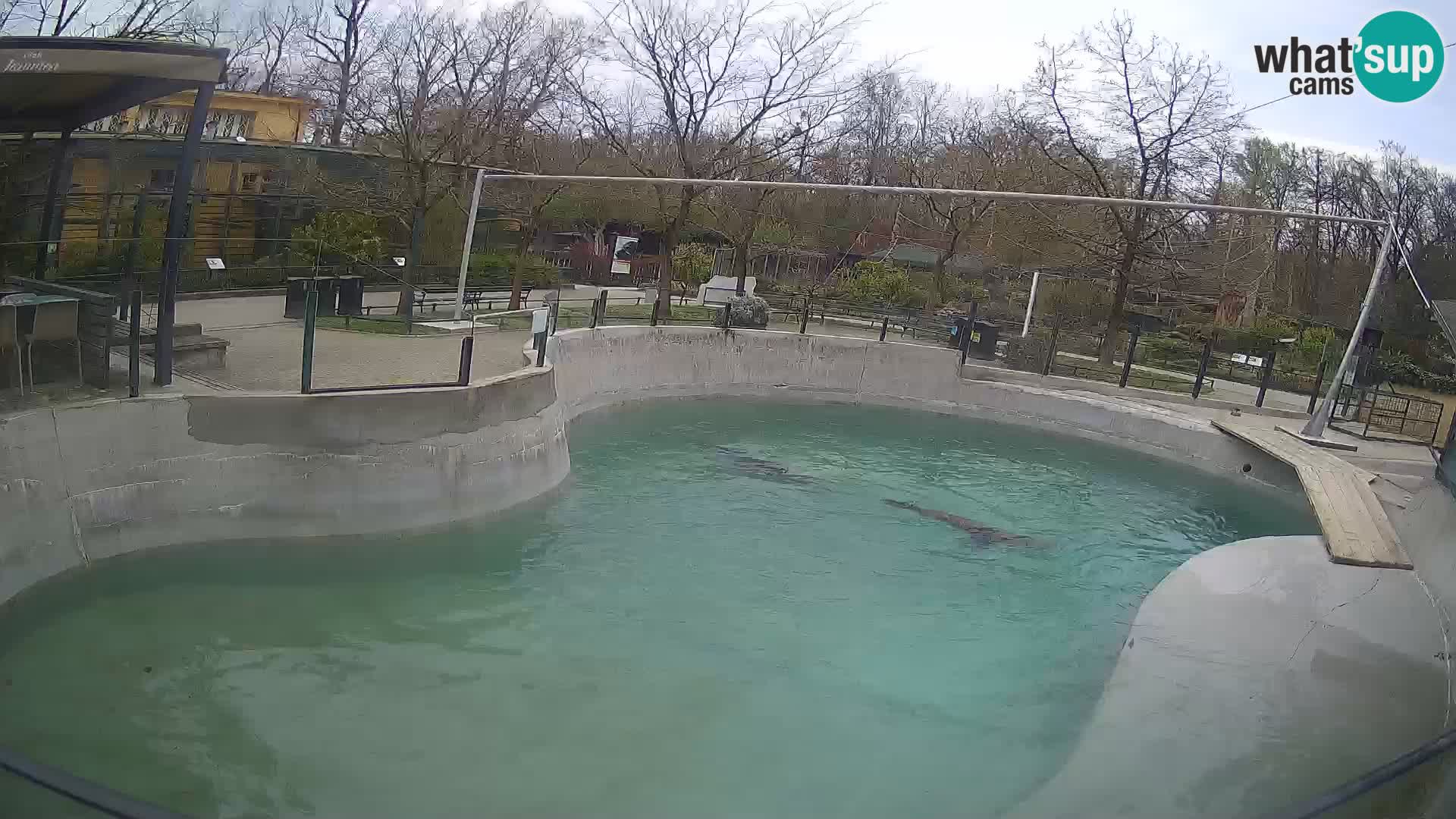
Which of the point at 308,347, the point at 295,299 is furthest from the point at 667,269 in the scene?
the point at 308,347

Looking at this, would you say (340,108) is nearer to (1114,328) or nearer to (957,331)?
(957,331)

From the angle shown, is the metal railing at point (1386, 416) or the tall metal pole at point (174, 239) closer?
the tall metal pole at point (174, 239)

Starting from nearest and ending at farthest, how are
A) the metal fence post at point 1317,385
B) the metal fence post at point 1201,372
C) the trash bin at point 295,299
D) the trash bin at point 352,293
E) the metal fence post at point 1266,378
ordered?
the trash bin at point 295,299, the trash bin at point 352,293, the metal fence post at point 1317,385, the metal fence post at point 1266,378, the metal fence post at point 1201,372

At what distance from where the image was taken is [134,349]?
10.4 m

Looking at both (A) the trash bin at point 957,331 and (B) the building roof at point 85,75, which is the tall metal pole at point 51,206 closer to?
(B) the building roof at point 85,75

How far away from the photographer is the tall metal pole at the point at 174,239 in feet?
35.3

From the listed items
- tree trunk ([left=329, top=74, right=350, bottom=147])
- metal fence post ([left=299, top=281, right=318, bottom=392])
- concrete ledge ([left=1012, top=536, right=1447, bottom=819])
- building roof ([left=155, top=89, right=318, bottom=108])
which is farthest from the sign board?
concrete ledge ([left=1012, top=536, right=1447, bottom=819])

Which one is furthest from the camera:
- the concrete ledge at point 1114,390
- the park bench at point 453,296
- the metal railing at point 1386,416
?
the concrete ledge at point 1114,390

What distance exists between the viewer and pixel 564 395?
18453 mm

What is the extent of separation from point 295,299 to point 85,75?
579 cm

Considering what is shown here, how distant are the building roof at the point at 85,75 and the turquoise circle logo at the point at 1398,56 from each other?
12.3m

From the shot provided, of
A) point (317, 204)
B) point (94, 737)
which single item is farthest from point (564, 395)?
point (94, 737)

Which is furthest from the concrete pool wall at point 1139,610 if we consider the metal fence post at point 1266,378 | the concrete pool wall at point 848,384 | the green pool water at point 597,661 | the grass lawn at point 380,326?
the metal fence post at point 1266,378

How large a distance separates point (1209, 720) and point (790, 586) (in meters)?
5.37
